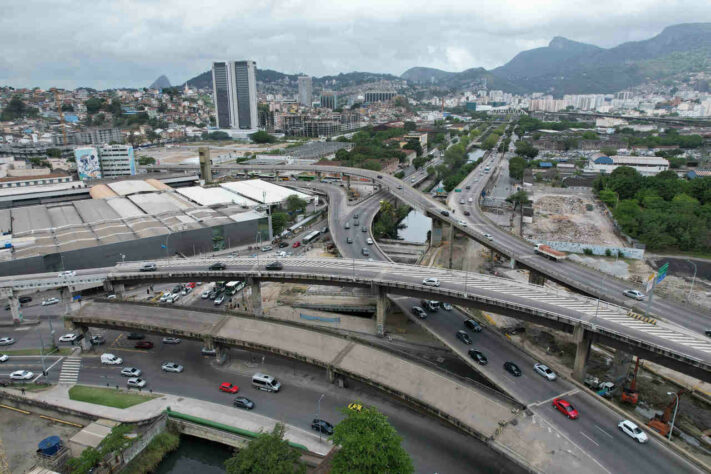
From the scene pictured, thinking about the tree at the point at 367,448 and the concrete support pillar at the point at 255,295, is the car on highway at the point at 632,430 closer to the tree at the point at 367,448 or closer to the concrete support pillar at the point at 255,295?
the tree at the point at 367,448

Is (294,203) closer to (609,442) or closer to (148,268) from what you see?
(148,268)

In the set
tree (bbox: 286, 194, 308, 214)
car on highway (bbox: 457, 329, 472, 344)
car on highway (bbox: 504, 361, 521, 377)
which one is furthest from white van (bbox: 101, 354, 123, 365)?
tree (bbox: 286, 194, 308, 214)

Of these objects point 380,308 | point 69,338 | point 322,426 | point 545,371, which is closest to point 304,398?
point 322,426

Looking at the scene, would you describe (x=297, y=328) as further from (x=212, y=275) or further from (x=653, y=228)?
(x=653, y=228)

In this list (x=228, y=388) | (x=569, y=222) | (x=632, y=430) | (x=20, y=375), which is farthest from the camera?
(x=569, y=222)

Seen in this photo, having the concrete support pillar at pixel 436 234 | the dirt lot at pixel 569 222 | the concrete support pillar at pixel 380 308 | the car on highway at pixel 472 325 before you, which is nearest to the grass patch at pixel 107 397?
the concrete support pillar at pixel 380 308

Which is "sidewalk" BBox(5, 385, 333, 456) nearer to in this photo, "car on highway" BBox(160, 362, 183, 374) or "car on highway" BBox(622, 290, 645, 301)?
"car on highway" BBox(160, 362, 183, 374)
